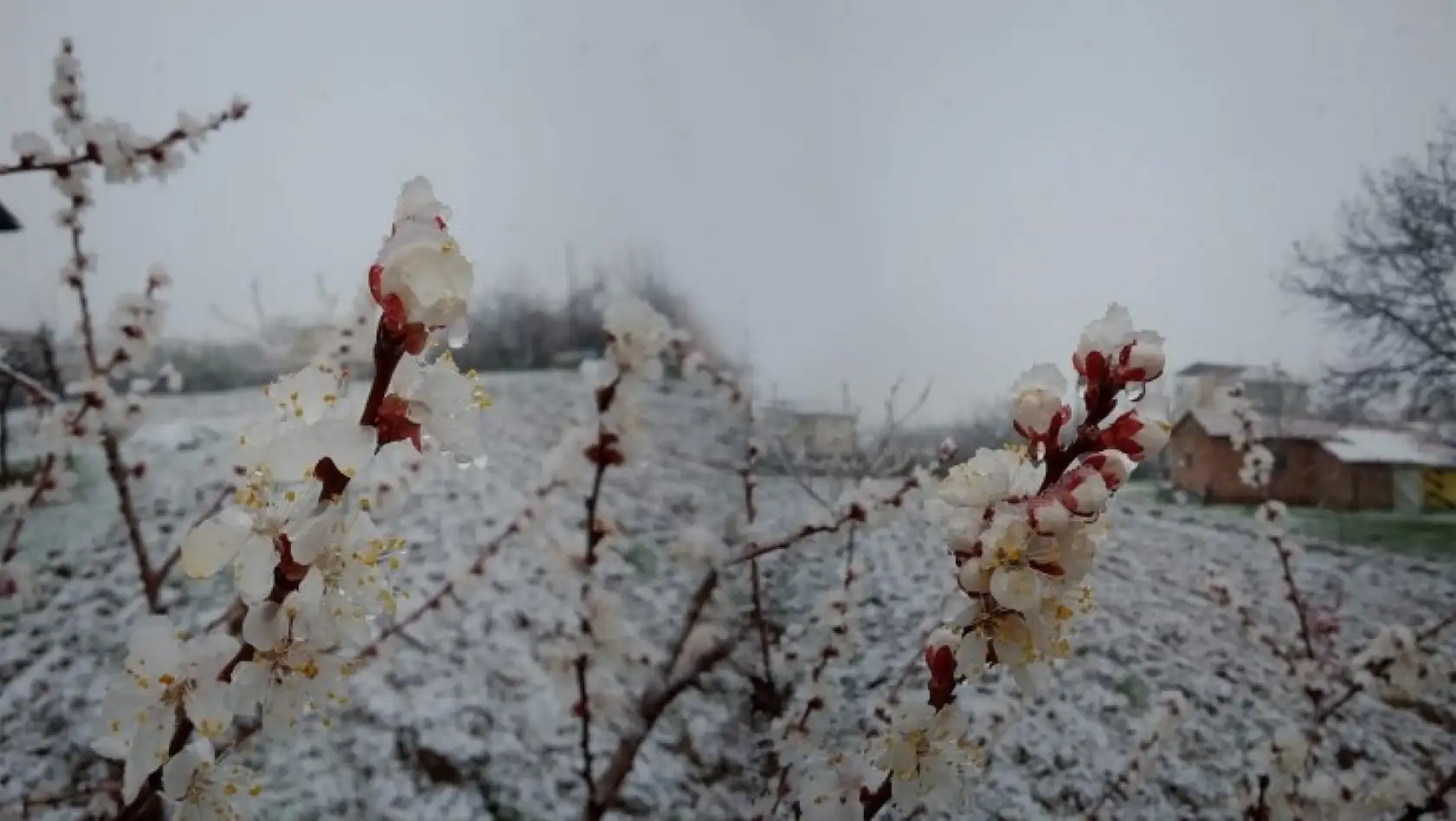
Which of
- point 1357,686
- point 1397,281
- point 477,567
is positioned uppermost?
point 1397,281

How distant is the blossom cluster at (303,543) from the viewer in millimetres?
523

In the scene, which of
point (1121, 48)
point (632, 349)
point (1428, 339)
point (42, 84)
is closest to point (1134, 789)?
point (1428, 339)

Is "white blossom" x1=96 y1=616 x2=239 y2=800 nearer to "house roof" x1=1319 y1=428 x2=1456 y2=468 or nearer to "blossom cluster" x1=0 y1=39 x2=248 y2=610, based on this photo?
"blossom cluster" x1=0 y1=39 x2=248 y2=610

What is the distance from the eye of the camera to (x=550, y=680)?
1.40 m

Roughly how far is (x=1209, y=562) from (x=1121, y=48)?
2.37 ft

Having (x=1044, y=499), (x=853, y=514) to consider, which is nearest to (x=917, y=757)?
(x=1044, y=499)

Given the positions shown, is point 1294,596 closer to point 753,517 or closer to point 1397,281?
point 1397,281

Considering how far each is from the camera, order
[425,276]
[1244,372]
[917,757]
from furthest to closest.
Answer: [1244,372] → [917,757] → [425,276]

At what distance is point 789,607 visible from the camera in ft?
4.85

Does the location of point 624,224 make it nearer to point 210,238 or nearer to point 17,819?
point 210,238

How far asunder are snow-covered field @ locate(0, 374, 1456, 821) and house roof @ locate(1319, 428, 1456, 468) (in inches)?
4.9

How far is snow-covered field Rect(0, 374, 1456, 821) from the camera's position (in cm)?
127

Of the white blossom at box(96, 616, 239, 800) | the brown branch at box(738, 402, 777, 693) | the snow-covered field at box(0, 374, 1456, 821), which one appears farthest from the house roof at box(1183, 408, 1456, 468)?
the white blossom at box(96, 616, 239, 800)

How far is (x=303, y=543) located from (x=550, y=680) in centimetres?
92
